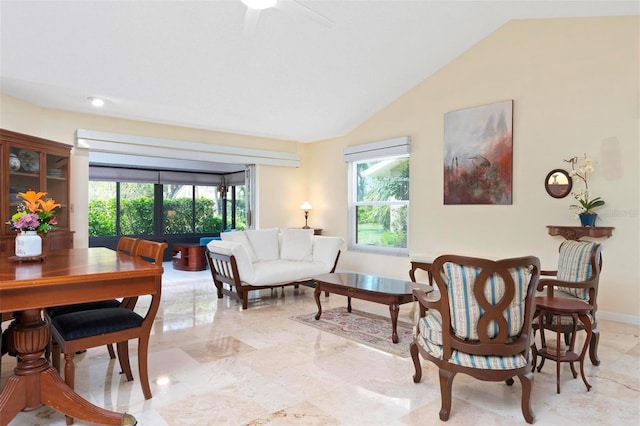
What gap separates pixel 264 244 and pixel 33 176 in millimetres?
2754

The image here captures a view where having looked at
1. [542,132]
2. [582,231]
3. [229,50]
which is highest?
[229,50]

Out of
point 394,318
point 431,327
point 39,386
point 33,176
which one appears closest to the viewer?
point 39,386

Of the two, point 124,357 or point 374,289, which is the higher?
point 374,289

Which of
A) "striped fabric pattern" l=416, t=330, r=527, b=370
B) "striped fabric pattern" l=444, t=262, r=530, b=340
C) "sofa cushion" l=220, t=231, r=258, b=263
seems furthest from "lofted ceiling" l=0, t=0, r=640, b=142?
"striped fabric pattern" l=416, t=330, r=527, b=370

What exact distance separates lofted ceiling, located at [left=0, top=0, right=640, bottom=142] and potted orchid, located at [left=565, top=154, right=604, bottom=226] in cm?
148

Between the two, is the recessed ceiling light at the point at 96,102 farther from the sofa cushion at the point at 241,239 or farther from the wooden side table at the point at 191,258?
the wooden side table at the point at 191,258

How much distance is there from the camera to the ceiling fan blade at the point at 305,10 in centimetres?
362

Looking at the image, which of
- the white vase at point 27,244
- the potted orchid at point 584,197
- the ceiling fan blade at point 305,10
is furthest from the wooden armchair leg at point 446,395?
the ceiling fan blade at point 305,10

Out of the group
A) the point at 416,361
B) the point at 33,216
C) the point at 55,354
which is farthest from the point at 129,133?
the point at 416,361

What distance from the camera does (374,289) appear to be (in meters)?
3.59

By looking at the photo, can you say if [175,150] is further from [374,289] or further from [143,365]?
[143,365]

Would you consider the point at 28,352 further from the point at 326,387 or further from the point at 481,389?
the point at 481,389

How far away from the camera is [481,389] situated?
8.07 ft

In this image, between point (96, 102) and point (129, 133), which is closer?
point (96, 102)
